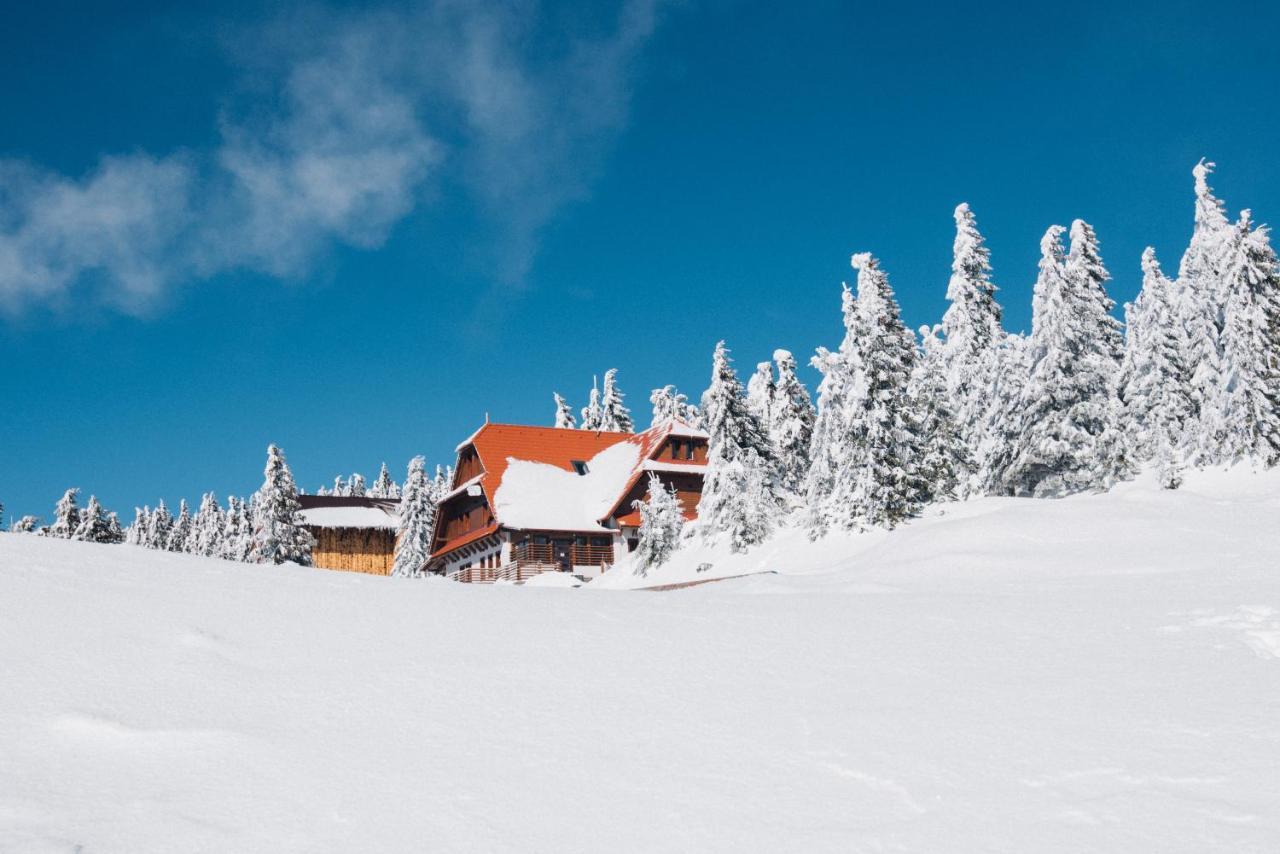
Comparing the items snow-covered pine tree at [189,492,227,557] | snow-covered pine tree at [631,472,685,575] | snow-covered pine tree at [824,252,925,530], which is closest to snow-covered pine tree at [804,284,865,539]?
snow-covered pine tree at [824,252,925,530]

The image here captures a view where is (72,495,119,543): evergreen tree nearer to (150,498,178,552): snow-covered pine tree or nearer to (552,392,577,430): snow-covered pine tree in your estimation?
(552,392,577,430): snow-covered pine tree

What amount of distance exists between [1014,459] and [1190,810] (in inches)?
1435

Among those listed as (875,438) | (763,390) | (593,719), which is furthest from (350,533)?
(593,719)

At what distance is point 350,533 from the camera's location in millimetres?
80312

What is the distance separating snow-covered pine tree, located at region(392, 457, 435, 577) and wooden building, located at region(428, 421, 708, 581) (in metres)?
12.6

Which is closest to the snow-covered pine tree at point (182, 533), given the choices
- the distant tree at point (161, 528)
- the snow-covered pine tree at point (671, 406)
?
the distant tree at point (161, 528)

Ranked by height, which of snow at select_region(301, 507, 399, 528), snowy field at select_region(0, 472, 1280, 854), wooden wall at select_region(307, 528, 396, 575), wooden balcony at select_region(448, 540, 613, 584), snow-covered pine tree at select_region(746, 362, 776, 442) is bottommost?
snowy field at select_region(0, 472, 1280, 854)

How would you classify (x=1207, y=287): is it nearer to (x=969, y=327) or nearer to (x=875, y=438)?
(x=969, y=327)

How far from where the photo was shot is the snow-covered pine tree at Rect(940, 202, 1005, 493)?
46.7 metres

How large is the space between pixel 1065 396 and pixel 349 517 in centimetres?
5927

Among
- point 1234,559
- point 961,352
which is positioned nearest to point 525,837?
point 1234,559

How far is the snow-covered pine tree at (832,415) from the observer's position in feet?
110

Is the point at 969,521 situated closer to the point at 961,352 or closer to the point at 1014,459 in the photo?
the point at 1014,459

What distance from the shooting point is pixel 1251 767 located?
575 cm
